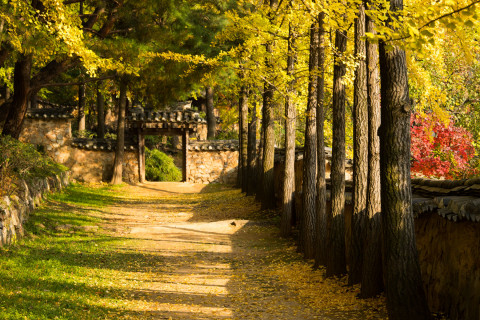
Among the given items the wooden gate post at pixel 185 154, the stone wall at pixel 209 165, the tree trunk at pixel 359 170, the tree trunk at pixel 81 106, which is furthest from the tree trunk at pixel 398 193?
the tree trunk at pixel 81 106

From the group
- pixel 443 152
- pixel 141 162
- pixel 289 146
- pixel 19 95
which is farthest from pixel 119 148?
pixel 443 152

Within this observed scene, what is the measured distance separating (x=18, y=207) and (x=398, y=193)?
8.50 m

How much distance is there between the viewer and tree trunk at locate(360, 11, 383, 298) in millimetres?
7871

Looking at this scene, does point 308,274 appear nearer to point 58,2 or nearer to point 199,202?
point 58,2

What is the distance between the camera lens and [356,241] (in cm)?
874

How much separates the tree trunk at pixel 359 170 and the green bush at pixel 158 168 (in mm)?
23164

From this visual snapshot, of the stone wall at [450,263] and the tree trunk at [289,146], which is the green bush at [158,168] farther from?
the stone wall at [450,263]

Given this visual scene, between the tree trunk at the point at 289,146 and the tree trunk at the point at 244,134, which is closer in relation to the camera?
the tree trunk at the point at 289,146

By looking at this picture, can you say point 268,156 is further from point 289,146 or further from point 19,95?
point 19,95

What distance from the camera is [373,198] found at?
8070 millimetres

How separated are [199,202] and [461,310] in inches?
694

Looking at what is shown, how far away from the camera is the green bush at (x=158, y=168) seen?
31.2 metres

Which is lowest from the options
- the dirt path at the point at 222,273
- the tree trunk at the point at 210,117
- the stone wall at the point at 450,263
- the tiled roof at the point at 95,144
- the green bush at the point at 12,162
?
the dirt path at the point at 222,273

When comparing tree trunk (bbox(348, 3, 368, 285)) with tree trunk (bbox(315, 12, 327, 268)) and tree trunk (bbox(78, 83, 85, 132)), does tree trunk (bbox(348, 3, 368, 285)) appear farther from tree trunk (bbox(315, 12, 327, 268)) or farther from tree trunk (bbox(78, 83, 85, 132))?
tree trunk (bbox(78, 83, 85, 132))
